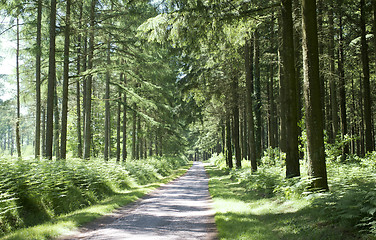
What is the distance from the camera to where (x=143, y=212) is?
32.0 feet

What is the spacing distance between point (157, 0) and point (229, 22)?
118 inches

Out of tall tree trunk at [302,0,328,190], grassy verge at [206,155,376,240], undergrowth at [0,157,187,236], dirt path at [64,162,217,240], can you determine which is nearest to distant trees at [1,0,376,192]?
tall tree trunk at [302,0,328,190]

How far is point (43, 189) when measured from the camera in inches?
375

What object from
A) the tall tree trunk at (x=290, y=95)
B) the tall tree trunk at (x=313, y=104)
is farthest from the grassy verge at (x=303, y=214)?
the tall tree trunk at (x=290, y=95)

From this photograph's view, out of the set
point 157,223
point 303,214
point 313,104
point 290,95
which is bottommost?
point 157,223

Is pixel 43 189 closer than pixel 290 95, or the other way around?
pixel 43 189

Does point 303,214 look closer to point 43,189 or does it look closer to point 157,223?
point 157,223

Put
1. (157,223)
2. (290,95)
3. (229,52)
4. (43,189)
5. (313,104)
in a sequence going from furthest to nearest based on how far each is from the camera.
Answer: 1. (229,52)
2. (290,95)
3. (43,189)
4. (157,223)
5. (313,104)

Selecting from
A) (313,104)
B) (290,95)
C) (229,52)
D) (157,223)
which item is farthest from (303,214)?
(229,52)

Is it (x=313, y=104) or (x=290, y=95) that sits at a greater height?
(x=290, y=95)

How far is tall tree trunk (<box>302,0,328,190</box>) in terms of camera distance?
24.0 ft

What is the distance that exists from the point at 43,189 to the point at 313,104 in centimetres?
870

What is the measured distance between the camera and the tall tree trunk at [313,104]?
7309mm

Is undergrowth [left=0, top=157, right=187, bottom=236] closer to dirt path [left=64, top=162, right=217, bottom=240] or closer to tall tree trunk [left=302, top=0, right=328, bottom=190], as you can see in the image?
dirt path [left=64, top=162, right=217, bottom=240]
